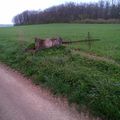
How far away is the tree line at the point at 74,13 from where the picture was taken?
81.4m

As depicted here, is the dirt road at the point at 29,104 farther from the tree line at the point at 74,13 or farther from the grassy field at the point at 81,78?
the tree line at the point at 74,13

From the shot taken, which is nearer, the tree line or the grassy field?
the grassy field

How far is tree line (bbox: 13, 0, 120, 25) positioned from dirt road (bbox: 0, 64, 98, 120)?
7086cm

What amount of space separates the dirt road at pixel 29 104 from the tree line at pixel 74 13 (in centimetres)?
7086

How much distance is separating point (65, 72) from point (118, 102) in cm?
293

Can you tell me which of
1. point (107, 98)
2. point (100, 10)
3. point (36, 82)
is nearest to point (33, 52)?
point (36, 82)

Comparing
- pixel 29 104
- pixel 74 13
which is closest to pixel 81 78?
pixel 29 104

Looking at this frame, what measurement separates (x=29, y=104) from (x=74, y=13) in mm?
80800

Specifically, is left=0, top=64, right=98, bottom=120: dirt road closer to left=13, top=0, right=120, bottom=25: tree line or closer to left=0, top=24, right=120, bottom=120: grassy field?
left=0, top=24, right=120, bottom=120: grassy field

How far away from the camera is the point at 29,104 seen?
692 centimetres

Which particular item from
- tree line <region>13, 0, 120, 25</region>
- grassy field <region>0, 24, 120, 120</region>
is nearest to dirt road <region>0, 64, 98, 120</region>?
grassy field <region>0, 24, 120, 120</region>

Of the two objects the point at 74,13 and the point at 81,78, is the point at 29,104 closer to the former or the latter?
the point at 81,78

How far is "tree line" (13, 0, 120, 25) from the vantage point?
81438 millimetres

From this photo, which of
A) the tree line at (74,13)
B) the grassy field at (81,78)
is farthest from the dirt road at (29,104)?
the tree line at (74,13)
